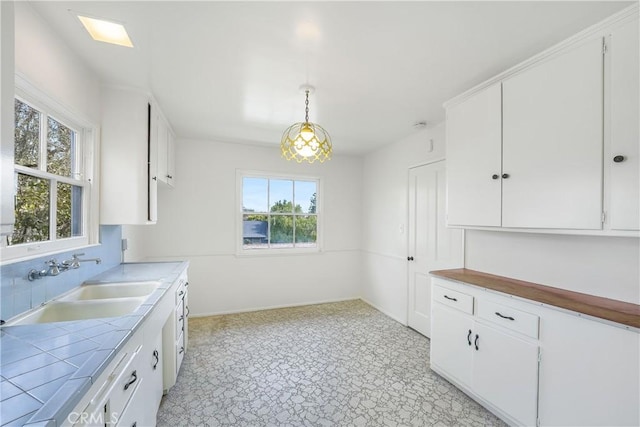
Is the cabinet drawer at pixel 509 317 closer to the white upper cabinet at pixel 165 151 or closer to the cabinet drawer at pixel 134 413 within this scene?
the cabinet drawer at pixel 134 413

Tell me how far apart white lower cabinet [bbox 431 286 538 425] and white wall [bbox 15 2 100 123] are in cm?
314

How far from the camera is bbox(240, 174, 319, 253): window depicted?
418 cm

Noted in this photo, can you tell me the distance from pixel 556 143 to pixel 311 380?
2.59m

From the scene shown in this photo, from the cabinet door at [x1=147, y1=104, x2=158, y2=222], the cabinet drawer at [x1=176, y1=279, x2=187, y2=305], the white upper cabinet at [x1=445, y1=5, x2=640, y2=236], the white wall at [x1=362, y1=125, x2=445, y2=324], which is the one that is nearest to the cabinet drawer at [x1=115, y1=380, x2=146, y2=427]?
the cabinet drawer at [x1=176, y1=279, x2=187, y2=305]

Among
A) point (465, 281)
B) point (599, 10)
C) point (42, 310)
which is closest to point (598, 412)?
point (465, 281)

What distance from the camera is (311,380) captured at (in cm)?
241

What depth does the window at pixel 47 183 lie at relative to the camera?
4.95 ft

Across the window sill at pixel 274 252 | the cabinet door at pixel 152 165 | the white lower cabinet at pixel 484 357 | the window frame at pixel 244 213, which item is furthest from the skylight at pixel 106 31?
the white lower cabinet at pixel 484 357

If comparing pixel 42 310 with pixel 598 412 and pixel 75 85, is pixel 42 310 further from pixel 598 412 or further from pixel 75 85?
pixel 598 412

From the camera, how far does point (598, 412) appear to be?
145cm

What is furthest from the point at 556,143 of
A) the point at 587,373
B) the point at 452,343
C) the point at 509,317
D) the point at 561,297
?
the point at 452,343

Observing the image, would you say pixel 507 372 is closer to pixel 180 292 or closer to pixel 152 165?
pixel 180 292

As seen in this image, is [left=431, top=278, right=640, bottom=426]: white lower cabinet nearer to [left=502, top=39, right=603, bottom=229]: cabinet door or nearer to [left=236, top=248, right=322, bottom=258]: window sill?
[left=502, top=39, right=603, bottom=229]: cabinet door

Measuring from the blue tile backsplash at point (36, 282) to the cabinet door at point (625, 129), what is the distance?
321cm
